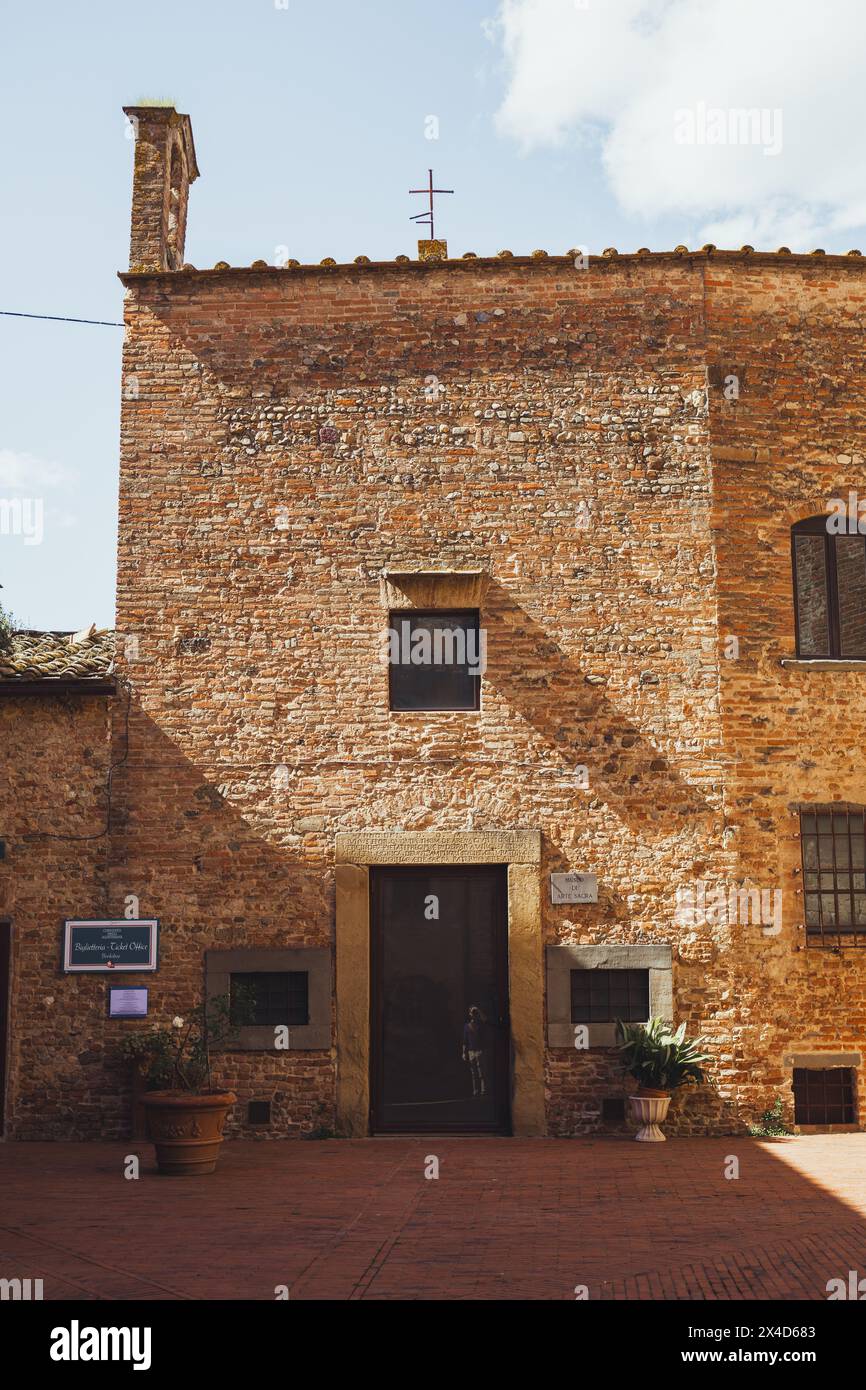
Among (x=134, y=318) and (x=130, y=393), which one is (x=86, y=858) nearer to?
(x=130, y=393)

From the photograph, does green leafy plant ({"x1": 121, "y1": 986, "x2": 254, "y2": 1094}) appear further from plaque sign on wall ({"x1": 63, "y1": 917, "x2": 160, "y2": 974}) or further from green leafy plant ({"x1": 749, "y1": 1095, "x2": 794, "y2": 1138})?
green leafy plant ({"x1": 749, "y1": 1095, "x2": 794, "y2": 1138})

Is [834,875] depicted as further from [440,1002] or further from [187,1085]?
[187,1085]

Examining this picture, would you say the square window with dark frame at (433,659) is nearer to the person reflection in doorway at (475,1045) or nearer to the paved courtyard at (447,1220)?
the person reflection in doorway at (475,1045)

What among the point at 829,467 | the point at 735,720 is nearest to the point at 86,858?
the point at 735,720

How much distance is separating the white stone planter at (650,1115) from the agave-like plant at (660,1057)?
98 millimetres

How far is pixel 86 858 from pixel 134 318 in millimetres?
5233

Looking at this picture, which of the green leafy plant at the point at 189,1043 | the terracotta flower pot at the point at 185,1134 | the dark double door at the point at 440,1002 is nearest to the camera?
the terracotta flower pot at the point at 185,1134

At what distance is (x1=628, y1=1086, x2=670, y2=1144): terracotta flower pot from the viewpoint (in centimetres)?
1083

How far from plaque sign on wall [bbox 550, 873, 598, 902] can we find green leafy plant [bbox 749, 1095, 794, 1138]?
7.70ft

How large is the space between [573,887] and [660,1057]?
1.63 m

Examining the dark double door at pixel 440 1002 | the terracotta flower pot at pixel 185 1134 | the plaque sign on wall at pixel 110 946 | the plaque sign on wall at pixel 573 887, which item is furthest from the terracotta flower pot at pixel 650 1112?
the plaque sign on wall at pixel 110 946

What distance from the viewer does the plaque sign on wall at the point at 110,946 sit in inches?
453

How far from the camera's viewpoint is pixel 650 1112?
10.8 meters

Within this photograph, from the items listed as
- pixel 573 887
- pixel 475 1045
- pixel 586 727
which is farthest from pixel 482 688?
pixel 475 1045
